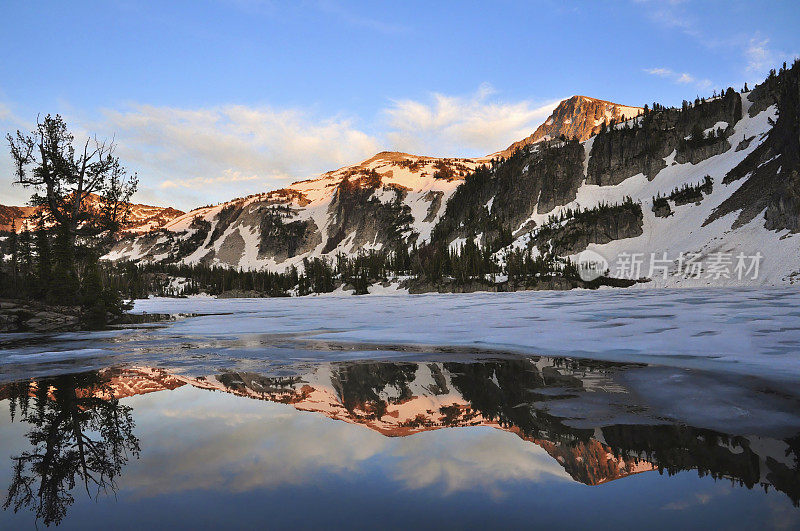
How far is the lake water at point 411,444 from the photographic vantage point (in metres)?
2.80

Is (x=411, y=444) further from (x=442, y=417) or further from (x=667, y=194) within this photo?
(x=667, y=194)

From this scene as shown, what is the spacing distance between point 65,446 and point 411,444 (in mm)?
3455

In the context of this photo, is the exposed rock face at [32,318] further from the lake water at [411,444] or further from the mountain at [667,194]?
the mountain at [667,194]

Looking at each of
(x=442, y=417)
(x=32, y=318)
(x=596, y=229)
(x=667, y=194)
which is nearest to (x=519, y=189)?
(x=596, y=229)

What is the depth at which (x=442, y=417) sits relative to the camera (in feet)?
16.7

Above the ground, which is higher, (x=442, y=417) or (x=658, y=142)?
(x=658, y=142)

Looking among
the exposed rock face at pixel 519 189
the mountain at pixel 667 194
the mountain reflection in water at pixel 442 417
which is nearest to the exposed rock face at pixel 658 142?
the mountain at pixel 667 194

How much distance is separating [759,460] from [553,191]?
170 metres

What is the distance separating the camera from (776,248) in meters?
75.9

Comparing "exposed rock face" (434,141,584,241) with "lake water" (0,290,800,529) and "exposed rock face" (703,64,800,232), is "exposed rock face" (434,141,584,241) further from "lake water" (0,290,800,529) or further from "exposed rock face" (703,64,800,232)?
"lake water" (0,290,800,529)

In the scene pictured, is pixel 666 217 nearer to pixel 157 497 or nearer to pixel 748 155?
pixel 748 155

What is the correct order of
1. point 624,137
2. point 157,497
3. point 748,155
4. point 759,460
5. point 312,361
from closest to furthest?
point 157,497 < point 759,460 < point 312,361 < point 748,155 < point 624,137

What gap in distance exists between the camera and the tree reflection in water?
3.14 m

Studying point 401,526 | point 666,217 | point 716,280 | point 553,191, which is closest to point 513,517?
point 401,526
